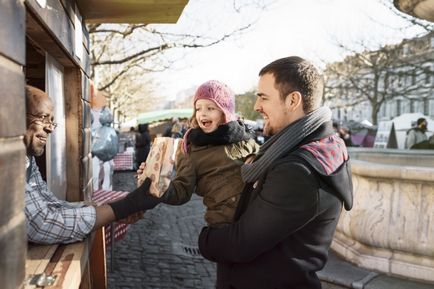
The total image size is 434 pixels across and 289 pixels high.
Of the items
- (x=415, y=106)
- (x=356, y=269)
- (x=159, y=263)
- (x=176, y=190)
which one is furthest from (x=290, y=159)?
(x=415, y=106)

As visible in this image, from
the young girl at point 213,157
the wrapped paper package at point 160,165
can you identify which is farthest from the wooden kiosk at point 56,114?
the young girl at point 213,157

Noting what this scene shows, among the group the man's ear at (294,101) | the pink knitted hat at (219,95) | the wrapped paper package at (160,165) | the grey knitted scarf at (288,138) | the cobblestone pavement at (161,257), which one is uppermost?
the pink knitted hat at (219,95)

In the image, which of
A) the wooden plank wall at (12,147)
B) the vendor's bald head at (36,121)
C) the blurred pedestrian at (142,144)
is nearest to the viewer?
the wooden plank wall at (12,147)

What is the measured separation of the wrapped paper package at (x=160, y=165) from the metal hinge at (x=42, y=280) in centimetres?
71

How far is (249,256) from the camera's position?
5.91ft

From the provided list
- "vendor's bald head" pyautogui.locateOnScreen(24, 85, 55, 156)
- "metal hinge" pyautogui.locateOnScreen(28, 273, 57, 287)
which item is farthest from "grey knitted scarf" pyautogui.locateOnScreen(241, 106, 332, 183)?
"vendor's bald head" pyautogui.locateOnScreen(24, 85, 55, 156)

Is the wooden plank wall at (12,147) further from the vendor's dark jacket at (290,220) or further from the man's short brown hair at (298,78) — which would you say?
the man's short brown hair at (298,78)

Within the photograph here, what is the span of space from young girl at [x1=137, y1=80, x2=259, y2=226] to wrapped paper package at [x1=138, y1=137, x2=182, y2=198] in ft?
0.30

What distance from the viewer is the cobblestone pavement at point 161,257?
500cm

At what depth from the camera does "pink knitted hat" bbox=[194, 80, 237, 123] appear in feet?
9.25

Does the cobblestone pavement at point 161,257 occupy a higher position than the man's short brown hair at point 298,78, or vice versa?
the man's short brown hair at point 298,78

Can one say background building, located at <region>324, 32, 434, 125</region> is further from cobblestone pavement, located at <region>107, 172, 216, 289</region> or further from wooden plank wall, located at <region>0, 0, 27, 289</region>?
wooden plank wall, located at <region>0, 0, 27, 289</region>

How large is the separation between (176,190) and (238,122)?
0.62 metres

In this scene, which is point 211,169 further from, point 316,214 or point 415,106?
point 415,106
